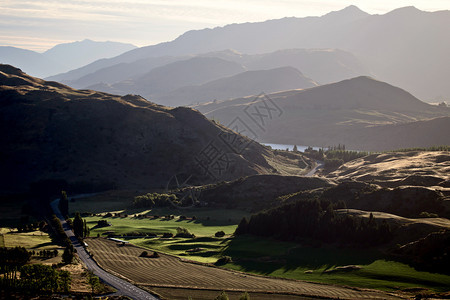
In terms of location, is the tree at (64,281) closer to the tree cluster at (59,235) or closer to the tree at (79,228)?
the tree cluster at (59,235)

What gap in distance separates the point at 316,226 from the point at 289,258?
14.0 metres

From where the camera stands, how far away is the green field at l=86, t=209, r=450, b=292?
7610cm

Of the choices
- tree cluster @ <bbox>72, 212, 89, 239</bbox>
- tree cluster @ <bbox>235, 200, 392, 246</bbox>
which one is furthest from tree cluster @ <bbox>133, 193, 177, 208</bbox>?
tree cluster @ <bbox>235, 200, 392, 246</bbox>

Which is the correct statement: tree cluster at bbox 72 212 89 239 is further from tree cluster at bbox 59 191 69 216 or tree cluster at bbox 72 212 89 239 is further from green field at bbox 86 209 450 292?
tree cluster at bbox 59 191 69 216

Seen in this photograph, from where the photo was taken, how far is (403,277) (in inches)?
3007

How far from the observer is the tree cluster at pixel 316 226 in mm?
95250

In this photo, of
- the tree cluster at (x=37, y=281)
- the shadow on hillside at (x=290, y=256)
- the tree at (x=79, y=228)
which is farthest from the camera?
the tree at (x=79, y=228)

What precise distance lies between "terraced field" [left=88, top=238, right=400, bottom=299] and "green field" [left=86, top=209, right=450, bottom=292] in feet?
11.8

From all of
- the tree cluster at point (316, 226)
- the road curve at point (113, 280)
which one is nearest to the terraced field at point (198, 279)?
the road curve at point (113, 280)

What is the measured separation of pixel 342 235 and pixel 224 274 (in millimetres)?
27817

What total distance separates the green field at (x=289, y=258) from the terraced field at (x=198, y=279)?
3.61 meters

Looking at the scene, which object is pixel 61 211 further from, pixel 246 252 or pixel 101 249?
pixel 246 252

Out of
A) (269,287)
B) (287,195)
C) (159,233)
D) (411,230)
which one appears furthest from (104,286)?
(287,195)

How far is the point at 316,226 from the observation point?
343 ft
